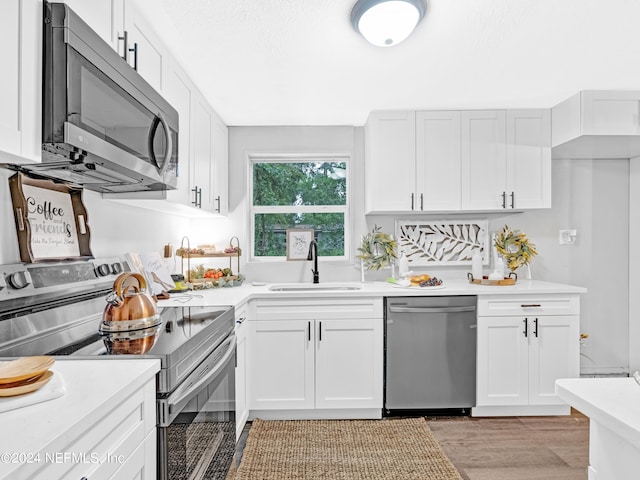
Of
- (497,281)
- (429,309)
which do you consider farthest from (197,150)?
(497,281)

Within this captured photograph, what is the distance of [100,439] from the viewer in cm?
83

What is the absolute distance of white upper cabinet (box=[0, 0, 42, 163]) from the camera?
3.09ft

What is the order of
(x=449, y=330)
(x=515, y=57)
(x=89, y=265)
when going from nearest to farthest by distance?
(x=89, y=265) → (x=515, y=57) → (x=449, y=330)

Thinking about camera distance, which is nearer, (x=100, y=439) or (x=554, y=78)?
(x=100, y=439)

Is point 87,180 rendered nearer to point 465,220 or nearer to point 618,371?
point 465,220

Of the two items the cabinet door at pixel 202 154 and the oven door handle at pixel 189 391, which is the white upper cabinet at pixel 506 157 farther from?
the oven door handle at pixel 189 391

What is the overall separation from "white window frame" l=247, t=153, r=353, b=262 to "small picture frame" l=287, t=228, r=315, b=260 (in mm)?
115

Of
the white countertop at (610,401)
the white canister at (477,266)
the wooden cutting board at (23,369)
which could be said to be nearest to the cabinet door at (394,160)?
the white canister at (477,266)

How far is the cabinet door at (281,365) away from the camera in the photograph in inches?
105

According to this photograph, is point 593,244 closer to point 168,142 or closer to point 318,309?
point 318,309

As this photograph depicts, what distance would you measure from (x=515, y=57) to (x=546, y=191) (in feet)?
4.07

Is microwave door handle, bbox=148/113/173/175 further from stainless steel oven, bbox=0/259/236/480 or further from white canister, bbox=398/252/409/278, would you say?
white canister, bbox=398/252/409/278

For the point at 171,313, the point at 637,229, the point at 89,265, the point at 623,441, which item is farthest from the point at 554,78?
the point at 89,265

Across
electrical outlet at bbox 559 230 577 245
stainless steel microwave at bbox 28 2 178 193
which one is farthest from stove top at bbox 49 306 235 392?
electrical outlet at bbox 559 230 577 245
